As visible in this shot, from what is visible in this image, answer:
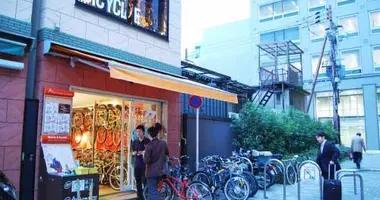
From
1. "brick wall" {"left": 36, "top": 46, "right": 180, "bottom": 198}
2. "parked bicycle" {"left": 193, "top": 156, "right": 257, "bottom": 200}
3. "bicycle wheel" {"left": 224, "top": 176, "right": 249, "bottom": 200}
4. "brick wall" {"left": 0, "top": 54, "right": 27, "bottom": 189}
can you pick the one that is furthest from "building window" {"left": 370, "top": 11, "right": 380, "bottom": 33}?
"brick wall" {"left": 0, "top": 54, "right": 27, "bottom": 189}

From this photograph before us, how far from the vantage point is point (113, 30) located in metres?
8.80

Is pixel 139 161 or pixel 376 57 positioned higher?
pixel 376 57

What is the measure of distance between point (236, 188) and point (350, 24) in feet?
98.9

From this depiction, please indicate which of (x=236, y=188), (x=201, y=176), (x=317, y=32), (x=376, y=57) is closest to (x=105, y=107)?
(x=201, y=176)

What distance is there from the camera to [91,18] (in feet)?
27.0

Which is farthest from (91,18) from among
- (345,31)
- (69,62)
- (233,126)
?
(345,31)

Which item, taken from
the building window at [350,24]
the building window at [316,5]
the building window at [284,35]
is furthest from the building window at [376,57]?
the building window at [284,35]

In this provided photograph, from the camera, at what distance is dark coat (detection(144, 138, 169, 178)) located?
7.15 m

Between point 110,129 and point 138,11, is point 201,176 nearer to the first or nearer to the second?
point 110,129

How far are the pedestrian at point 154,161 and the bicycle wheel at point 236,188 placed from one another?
2453 mm

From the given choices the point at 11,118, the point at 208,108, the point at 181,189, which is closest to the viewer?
the point at 11,118

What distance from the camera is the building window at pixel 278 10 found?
3597 centimetres

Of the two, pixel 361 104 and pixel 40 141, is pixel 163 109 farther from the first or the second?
pixel 361 104

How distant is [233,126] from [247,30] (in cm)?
2617
